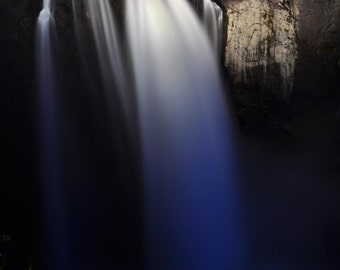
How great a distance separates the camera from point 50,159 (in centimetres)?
944

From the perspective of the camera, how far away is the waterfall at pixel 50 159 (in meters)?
9.09

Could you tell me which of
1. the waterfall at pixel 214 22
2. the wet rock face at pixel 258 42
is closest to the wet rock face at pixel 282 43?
the wet rock face at pixel 258 42

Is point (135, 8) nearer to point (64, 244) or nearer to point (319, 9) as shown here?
point (319, 9)

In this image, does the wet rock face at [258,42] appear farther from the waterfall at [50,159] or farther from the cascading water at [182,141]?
the waterfall at [50,159]

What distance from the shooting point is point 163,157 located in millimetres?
9781

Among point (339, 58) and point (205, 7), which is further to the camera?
point (339, 58)

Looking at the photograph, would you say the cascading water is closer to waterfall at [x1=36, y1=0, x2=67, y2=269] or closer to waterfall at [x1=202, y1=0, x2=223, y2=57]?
waterfall at [x1=202, y1=0, x2=223, y2=57]

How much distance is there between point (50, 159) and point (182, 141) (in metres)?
3.06

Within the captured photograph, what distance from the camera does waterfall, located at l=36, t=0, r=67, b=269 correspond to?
9086 mm

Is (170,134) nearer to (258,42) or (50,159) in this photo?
(50,159)

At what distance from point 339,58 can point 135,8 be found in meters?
5.21

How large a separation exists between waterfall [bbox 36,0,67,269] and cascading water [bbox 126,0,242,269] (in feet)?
6.14

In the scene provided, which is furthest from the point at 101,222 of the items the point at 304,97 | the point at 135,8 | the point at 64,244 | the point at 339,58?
the point at 339,58

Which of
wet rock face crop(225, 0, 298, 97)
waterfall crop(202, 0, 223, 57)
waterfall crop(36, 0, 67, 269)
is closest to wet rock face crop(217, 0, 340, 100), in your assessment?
wet rock face crop(225, 0, 298, 97)
